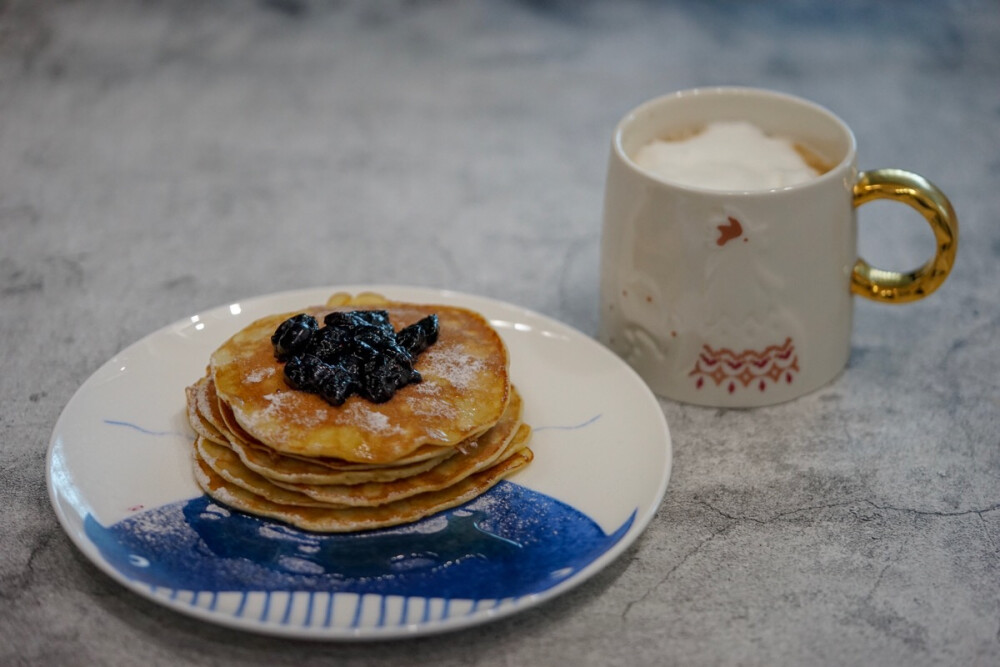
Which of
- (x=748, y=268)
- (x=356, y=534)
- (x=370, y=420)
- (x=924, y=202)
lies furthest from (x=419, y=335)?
(x=924, y=202)

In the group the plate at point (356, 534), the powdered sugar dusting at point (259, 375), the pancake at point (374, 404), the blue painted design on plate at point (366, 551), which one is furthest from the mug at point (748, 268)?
the powdered sugar dusting at point (259, 375)

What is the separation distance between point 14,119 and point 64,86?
0.58 ft

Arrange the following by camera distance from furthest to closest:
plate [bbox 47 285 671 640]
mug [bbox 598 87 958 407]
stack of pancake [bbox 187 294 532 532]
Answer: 1. mug [bbox 598 87 958 407]
2. stack of pancake [bbox 187 294 532 532]
3. plate [bbox 47 285 671 640]

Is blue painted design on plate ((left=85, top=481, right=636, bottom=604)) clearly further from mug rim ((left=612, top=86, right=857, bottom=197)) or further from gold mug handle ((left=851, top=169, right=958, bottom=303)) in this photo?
gold mug handle ((left=851, top=169, right=958, bottom=303))

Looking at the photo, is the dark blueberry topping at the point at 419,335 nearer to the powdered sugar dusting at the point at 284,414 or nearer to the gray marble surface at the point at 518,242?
the powdered sugar dusting at the point at 284,414

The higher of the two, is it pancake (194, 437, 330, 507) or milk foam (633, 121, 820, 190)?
milk foam (633, 121, 820, 190)

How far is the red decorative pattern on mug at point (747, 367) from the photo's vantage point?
1.58m

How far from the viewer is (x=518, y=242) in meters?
2.11

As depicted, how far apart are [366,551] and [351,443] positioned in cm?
12

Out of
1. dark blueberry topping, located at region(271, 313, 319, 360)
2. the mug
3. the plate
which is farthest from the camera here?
the mug

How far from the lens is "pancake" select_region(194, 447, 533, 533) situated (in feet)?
4.17

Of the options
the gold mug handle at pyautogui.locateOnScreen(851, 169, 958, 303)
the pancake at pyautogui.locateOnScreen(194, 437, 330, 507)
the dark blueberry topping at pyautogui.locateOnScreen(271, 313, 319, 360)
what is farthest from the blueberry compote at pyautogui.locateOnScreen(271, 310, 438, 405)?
the gold mug handle at pyautogui.locateOnScreen(851, 169, 958, 303)

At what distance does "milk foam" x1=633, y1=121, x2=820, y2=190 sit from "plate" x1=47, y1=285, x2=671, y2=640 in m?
0.28

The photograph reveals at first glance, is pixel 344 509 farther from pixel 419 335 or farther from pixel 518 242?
pixel 518 242
